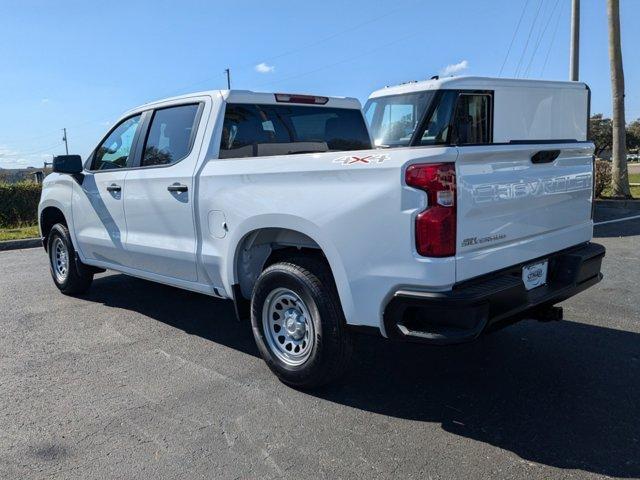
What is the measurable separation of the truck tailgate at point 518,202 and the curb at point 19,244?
34.4ft

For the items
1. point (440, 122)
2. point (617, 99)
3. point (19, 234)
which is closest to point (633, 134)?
point (617, 99)

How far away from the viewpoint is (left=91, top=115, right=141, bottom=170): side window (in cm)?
520

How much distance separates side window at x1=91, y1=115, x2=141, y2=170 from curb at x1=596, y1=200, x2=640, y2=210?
1216 centimetres

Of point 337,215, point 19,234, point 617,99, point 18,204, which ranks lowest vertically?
point 19,234

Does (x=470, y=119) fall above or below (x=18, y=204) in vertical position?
above

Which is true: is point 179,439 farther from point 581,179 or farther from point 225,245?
point 581,179

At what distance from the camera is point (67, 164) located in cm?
546

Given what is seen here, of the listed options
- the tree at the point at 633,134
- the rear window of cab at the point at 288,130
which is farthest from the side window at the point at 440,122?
the tree at the point at 633,134

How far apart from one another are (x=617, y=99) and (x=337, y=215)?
14.3m

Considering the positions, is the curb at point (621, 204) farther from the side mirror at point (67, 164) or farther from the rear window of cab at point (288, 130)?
the side mirror at point (67, 164)

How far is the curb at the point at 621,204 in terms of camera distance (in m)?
13.3

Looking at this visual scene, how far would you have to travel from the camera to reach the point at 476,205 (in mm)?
3025

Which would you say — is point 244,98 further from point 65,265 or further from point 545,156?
point 65,265

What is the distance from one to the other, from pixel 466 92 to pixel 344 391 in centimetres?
450
